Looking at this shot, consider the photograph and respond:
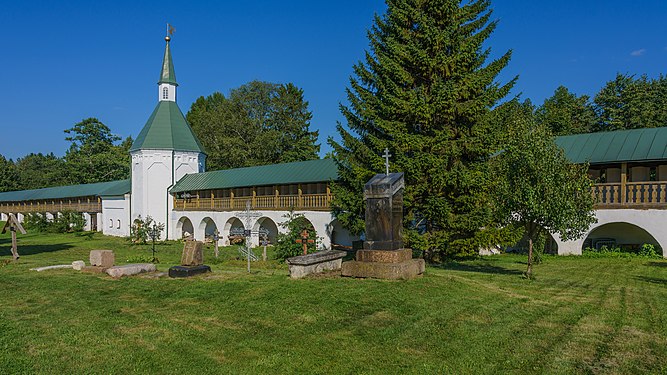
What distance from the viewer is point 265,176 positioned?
1156 inches

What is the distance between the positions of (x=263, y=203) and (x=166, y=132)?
40.6 ft

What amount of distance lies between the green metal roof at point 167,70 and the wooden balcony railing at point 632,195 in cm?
3135

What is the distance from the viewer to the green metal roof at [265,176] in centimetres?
2604

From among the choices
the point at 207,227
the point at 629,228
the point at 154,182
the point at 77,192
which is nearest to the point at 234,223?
the point at 207,227

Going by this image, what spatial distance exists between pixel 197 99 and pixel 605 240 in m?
63.0

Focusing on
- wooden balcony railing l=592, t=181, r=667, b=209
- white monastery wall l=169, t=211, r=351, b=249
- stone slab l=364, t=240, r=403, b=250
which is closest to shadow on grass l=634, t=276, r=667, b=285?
wooden balcony railing l=592, t=181, r=667, b=209

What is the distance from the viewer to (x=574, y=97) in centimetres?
4178

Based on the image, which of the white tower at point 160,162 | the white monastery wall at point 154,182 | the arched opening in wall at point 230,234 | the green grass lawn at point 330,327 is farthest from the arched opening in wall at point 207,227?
the green grass lawn at point 330,327

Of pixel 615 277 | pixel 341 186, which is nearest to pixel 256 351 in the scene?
pixel 615 277

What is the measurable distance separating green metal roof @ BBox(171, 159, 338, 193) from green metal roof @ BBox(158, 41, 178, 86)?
8.08m

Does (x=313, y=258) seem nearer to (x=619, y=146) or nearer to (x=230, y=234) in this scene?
(x=619, y=146)

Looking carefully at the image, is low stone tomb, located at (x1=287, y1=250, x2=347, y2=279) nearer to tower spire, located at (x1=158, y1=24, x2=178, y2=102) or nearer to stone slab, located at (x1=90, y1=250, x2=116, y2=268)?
stone slab, located at (x1=90, y1=250, x2=116, y2=268)

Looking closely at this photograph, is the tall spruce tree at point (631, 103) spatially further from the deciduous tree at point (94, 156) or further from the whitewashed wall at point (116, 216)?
the deciduous tree at point (94, 156)

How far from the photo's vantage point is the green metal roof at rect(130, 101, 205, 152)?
35938 mm
